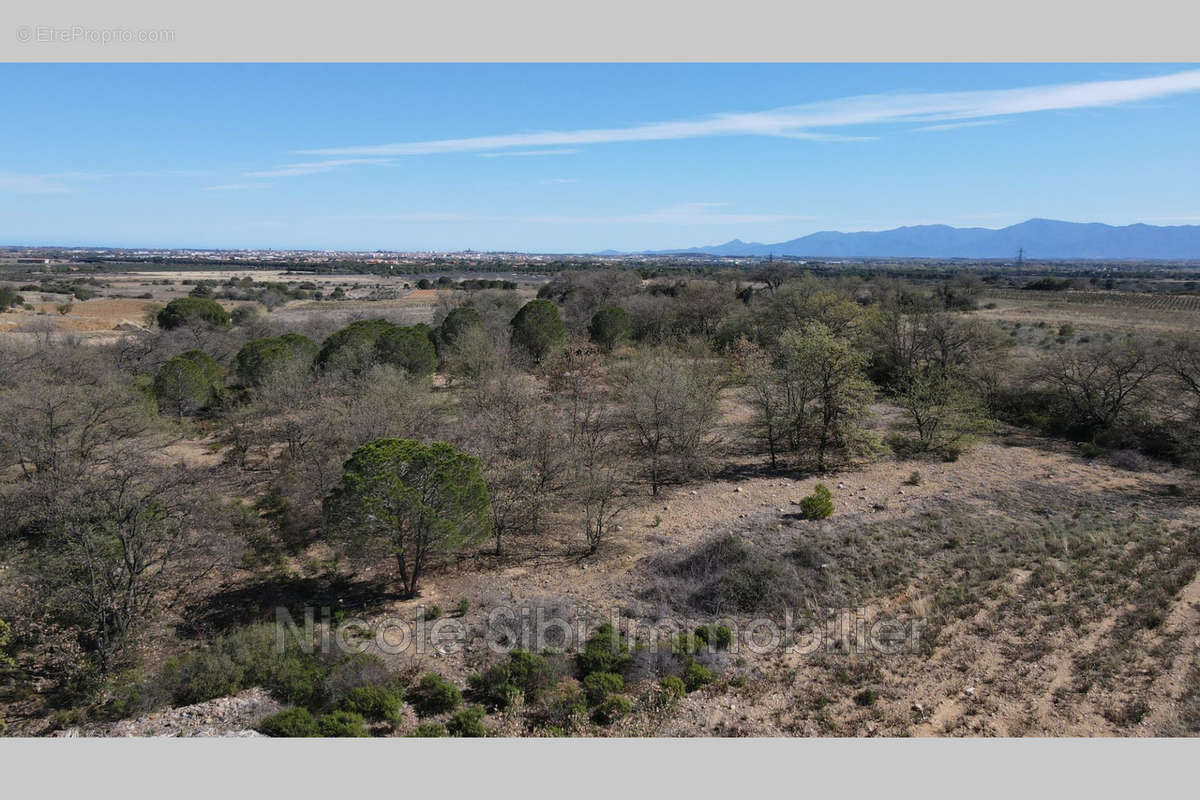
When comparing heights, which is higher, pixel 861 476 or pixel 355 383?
pixel 355 383

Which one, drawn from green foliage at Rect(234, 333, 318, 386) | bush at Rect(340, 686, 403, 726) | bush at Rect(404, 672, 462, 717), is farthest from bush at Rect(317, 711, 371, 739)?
green foliage at Rect(234, 333, 318, 386)

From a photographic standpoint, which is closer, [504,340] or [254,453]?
[254,453]

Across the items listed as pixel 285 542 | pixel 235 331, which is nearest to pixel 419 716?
pixel 285 542

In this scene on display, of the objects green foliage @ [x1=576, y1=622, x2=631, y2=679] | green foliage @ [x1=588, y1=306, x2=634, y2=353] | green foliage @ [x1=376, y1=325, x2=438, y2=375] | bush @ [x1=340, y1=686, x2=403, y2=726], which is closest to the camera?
bush @ [x1=340, y1=686, x2=403, y2=726]

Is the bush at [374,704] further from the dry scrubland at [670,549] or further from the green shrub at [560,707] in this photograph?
the green shrub at [560,707]

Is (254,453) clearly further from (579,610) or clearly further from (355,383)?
(579,610)

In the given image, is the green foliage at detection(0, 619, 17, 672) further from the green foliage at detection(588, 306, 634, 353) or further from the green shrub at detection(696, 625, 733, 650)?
the green foliage at detection(588, 306, 634, 353)

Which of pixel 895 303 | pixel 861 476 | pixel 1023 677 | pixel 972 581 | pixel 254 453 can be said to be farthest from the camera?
pixel 895 303
